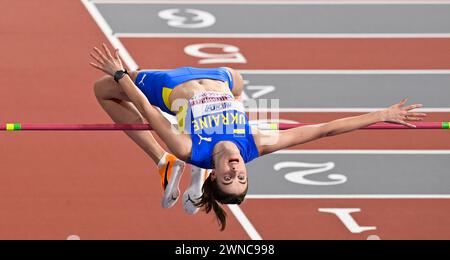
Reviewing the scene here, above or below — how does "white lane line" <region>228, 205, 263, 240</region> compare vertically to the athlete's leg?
below

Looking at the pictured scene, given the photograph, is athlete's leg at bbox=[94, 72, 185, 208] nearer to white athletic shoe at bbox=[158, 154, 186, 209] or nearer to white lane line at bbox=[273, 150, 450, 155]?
white athletic shoe at bbox=[158, 154, 186, 209]

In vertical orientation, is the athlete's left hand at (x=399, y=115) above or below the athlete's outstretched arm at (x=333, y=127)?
above

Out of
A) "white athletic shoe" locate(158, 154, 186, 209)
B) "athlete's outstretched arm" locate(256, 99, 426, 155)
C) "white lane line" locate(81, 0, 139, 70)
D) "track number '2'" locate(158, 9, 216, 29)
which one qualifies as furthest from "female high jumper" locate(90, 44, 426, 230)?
"track number '2'" locate(158, 9, 216, 29)

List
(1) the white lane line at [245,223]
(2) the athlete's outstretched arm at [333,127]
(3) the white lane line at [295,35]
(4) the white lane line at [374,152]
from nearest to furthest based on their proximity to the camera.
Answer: (2) the athlete's outstretched arm at [333,127]
(1) the white lane line at [245,223]
(4) the white lane line at [374,152]
(3) the white lane line at [295,35]

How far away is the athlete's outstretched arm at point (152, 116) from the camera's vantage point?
6.57 m

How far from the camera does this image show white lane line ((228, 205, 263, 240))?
8.99 m

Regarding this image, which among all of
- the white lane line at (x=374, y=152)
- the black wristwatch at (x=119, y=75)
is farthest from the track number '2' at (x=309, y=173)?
the black wristwatch at (x=119, y=75)

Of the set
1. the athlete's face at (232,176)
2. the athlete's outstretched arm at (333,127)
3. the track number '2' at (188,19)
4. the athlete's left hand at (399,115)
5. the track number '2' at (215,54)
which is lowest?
the athlete's face at (232,176)

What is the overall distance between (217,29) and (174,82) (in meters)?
3.50

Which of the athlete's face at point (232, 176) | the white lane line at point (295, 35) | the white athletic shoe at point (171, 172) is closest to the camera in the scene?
the athlete's face at point (232, 176)

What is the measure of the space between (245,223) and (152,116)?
2733 millimetres

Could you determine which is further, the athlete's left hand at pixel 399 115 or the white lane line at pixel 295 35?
the white lane line at pixel 295 35

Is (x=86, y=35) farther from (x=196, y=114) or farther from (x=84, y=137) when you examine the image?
(x=196, y=114)

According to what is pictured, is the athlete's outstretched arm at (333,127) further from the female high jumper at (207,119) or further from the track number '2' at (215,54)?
the track number '2' at (215,54)
